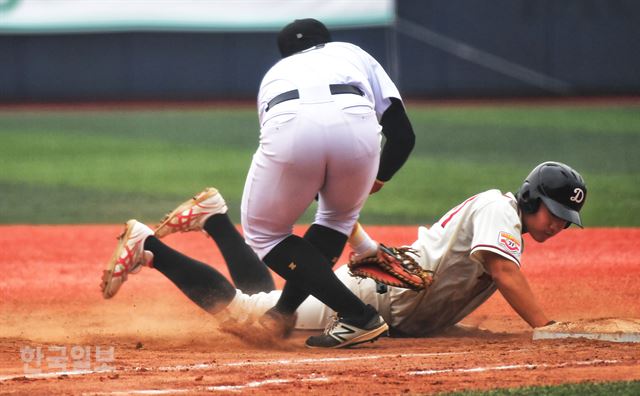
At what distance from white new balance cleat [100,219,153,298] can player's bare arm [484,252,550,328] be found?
4.84 ft

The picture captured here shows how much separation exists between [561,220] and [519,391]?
3.89 feet

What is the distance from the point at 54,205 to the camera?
10.0m

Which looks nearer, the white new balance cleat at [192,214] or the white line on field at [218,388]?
the white line on field at [218,388]

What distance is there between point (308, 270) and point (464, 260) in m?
0.75

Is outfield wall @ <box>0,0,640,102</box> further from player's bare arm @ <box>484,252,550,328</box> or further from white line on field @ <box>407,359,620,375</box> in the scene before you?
white line on field @ <box>407,359,620,375</box>

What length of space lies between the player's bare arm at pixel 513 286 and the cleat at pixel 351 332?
0.50 meters

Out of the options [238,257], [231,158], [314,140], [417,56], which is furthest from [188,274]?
[417,56]

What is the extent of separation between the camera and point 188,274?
15.7 ft

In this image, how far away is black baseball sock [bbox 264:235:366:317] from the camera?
4324mm

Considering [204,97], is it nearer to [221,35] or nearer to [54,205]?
[221,35]

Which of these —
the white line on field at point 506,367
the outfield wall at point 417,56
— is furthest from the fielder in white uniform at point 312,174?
the outfield wall at point 417,56

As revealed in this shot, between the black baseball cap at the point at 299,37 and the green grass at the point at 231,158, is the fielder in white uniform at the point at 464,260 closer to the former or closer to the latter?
the black baseball cap at the point at 299,37

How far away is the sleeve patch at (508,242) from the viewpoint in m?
4.36

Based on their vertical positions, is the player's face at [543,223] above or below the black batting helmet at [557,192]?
below
